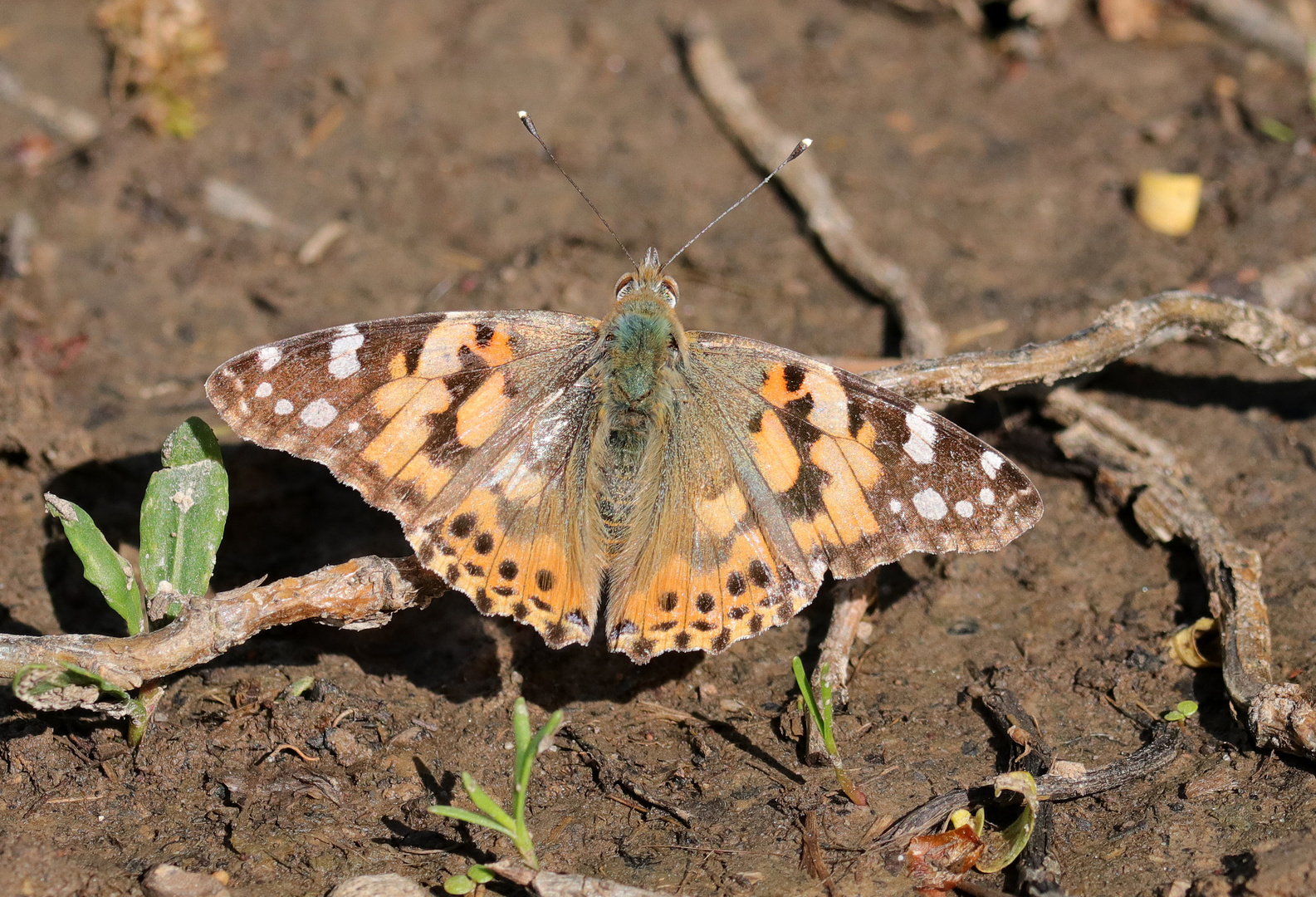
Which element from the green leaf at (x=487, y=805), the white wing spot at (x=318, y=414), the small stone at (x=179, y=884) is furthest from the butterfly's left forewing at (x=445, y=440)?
the small stone at (x=179, y=884)

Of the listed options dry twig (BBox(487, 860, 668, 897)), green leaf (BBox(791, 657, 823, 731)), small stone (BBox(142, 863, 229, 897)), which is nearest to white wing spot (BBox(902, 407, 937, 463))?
green leaf (BBox(791, 657, 823, 731))

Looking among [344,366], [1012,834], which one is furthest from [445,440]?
[1012,834]

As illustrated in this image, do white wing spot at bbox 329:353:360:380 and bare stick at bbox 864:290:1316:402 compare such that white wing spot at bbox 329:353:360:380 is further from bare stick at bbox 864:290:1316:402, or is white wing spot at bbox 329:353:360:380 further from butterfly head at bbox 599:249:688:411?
bare stick at bbox 864:290:1316:402

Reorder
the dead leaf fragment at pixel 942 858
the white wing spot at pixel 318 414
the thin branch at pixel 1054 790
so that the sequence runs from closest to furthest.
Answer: the dead leaf fragment at pixel 942 858 < the thin branch at pixel 1054 790 < the white wing spot at pixel 318 414

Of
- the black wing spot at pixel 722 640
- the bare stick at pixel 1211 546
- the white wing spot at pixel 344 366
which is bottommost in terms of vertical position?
the bare stick at pixel 1211 546

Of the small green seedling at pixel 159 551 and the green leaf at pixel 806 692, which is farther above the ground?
the small green seedling at pixel 159 551

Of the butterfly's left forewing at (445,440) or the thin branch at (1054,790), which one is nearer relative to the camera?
the thin branch at (1054,790)

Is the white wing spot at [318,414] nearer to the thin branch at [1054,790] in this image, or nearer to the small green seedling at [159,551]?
the small green seedling at [159,551]
